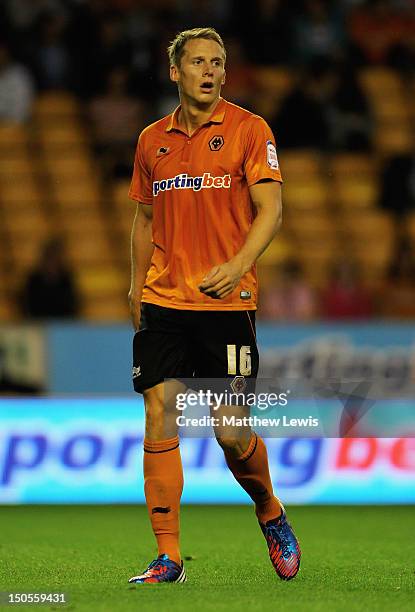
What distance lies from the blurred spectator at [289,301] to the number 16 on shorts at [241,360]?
7.22 m

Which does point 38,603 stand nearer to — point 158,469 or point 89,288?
point 158,469

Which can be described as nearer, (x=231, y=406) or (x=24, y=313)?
(x=231, y=406)

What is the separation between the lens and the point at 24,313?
13594 millimetres

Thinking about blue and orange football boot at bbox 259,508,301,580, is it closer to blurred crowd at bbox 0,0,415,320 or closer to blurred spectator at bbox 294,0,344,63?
blurred crowd at bbox 0,0,415,320

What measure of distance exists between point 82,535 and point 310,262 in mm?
6936

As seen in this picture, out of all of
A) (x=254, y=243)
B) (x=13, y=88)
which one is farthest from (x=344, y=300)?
(x=254, y=243)

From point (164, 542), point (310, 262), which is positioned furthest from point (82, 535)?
point (310, 262)

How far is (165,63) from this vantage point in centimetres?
1541

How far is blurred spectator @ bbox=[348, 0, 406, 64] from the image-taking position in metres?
17.0

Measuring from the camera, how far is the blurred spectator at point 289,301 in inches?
537

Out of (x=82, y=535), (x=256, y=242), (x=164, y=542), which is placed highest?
(x=256, y=242)

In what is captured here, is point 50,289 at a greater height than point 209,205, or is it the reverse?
point 209,205

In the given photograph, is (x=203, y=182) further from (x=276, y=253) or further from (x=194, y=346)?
(x=276, y=253)

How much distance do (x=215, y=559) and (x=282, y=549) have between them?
1.11m
